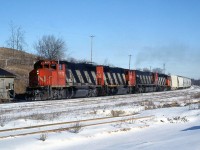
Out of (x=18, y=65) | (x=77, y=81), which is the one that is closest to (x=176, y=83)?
(x=18, y=65)

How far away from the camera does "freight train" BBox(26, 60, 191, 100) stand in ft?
94.5

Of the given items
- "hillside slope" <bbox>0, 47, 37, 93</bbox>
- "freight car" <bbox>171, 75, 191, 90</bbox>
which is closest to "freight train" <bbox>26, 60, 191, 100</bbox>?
"hillside slope" <bbox>0, 47, 37, 93</bbox>

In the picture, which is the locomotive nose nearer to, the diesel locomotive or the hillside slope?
the diesel locomotive

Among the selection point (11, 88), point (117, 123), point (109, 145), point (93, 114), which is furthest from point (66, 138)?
point (11, 88)

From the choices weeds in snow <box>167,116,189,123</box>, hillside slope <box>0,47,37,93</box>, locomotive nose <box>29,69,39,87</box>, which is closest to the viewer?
weeds in snow <box>167,116,189,123</box>

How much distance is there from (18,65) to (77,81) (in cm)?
2555

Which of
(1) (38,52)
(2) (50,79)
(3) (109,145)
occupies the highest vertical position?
(1) (38,52)

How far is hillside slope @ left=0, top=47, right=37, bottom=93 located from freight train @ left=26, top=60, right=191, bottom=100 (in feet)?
33.3

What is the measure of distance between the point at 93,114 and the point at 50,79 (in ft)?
38.9

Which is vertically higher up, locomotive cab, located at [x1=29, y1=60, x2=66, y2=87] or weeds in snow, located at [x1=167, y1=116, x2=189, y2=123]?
locomotive cab, located at [x1=29, y1=60, x2=66, y2=87]

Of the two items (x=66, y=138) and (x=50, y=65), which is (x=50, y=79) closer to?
(x=50, y=65)

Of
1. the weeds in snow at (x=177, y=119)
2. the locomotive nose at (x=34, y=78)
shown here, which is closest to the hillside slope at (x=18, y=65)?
the locomotive nose at (x=34, y=78)

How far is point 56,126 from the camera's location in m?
13.2

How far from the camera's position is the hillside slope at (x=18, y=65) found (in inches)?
1683
